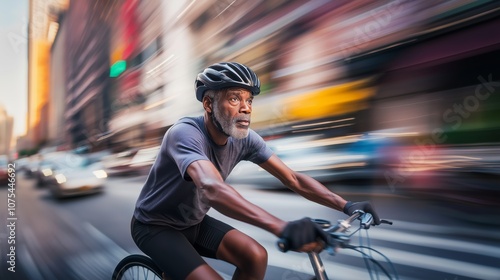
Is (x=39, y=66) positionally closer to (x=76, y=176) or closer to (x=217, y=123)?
(x=76, y=176)

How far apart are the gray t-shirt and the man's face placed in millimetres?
105

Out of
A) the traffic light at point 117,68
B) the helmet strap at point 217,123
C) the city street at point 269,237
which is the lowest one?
the city street at point 269,237

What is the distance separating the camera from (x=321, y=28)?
2641 millimetres

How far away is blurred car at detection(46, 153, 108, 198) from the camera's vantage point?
11.9 ft

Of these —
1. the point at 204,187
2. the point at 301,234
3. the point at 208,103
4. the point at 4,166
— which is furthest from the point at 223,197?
the point at 4,166

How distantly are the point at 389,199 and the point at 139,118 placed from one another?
1.97 metres

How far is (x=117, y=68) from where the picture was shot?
3.69 metres

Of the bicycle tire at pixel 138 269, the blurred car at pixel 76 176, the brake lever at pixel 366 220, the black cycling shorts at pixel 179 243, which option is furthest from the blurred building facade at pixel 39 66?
the brake lever at pixel 366 220

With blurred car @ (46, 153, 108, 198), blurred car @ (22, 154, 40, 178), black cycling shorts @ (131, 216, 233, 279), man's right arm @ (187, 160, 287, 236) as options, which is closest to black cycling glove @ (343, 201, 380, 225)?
man's right arm @ (187, 160, 287, 236)

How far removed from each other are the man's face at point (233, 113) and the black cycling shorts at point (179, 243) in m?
0.52

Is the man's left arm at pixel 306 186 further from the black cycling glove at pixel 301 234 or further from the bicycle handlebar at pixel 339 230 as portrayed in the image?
the black cycling glove at pixel 301 234

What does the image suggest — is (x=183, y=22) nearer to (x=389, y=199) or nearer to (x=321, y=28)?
(x=321, y=28)

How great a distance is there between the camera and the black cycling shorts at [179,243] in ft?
6.44

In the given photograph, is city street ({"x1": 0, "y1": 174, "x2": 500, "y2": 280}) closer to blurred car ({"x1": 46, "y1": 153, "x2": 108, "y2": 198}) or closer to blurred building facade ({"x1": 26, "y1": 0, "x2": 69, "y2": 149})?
blurred car ({"x1": 46, "y1": 153, "x2": 108, "y2": 198})
